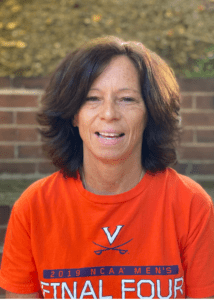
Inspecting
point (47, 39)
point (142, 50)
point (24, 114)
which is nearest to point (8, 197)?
point (24, 114)

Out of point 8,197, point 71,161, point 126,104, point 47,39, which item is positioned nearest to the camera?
point 126,104

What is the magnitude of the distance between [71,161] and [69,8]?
1.18m

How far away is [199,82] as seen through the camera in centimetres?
239

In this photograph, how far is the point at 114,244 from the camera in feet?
5.30

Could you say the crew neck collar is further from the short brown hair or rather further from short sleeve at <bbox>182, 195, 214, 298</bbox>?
short sleeve at <bbox>182, 195, 214, 298</bbox>

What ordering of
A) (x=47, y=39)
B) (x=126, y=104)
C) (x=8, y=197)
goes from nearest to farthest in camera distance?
(x=126, y=104), (x=8, y=197), (x=47, y=39)

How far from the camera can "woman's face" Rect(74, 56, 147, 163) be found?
1568 mm

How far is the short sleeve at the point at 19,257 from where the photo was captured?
65.6 inches

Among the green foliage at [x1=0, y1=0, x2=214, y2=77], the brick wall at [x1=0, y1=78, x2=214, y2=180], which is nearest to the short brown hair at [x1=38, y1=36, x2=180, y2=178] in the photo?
the brick wall at [x1=0, y1=78, x2=214, y2=180]

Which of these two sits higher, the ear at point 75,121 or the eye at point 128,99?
the eye at point 128,99

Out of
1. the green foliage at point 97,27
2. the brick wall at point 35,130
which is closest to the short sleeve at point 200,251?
the brick wall at point 35,130

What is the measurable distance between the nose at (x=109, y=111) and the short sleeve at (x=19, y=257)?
52cm

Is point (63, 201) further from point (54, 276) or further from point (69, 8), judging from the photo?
point (69, 8)

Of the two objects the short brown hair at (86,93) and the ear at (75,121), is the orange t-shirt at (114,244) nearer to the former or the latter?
the short brown hair at (86,93)
